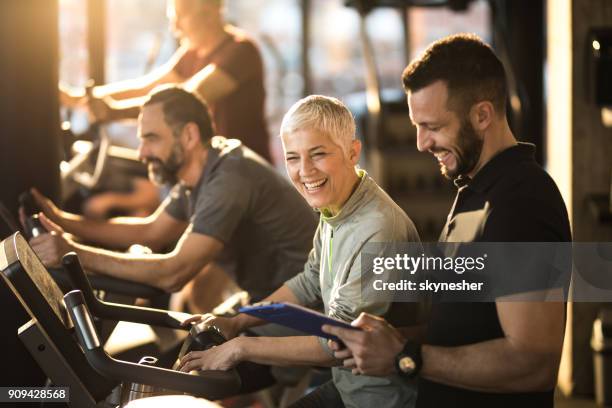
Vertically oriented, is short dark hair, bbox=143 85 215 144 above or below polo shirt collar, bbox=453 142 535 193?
above

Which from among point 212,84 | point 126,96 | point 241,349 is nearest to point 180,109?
point 212,84

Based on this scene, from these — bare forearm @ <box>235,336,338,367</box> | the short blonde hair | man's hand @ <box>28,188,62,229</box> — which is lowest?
bare forearm @ <box>235,336,338,367</box>

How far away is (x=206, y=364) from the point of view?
181 cm

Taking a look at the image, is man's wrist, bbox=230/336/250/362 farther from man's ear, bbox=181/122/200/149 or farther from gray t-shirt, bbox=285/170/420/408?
man's ear, bbox=181/122/200/149

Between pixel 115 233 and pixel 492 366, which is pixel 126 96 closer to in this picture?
pixel 115 233

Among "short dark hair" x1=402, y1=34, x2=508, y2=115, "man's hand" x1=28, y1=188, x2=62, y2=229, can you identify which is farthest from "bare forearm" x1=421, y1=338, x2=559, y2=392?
"man's hand" x1=28, y1=188, x2=62, y2=229

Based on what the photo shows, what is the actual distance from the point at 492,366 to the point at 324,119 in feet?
2.07

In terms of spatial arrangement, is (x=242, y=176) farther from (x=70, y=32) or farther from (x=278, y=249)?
(x=70, y=32)

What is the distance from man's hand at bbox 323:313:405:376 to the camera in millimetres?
1603

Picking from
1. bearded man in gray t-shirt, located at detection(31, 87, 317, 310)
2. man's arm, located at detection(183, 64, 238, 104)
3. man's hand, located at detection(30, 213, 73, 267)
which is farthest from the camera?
man's arm, located at detection(183, 64, 238, 104)

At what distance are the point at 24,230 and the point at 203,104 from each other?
2.16 ft

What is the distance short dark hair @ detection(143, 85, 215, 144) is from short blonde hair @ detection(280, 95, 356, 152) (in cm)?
91

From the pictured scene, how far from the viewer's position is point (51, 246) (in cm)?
256

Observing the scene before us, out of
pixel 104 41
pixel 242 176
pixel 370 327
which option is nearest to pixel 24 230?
pixel 242 176
